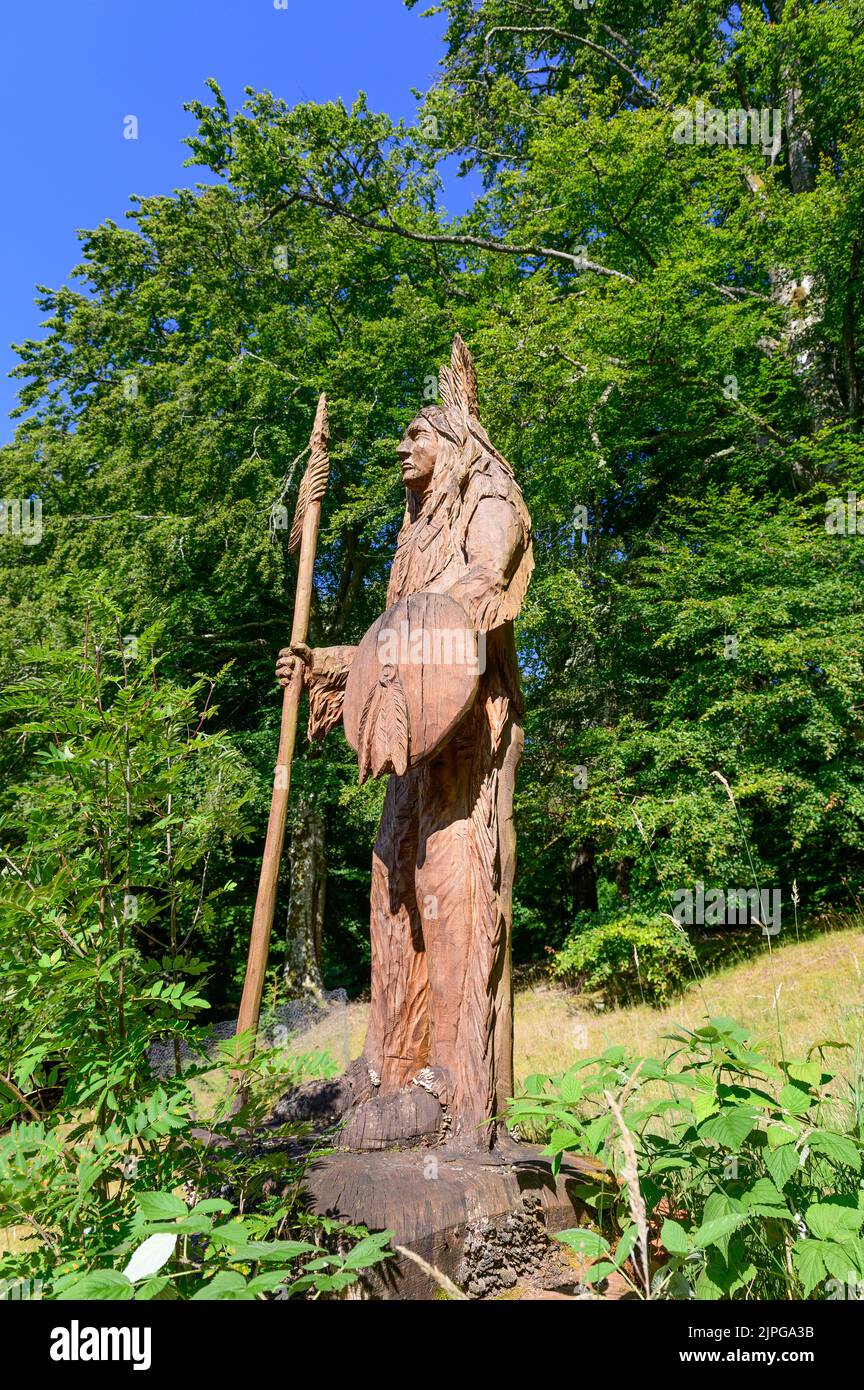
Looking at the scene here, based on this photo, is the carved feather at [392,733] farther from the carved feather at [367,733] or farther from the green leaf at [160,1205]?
the green leaf at [160,1205]

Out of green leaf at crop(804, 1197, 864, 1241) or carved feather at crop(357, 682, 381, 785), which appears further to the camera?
carved feather at crop(357, 682, 381, 785)

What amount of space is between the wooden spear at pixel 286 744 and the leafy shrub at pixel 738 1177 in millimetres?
972

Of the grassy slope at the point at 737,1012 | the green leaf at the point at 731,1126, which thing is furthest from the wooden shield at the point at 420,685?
the grassy slope at the point at 737,1012

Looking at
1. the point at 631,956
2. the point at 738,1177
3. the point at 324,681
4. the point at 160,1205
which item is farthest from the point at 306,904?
the point at 160,1205

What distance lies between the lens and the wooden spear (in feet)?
9.71

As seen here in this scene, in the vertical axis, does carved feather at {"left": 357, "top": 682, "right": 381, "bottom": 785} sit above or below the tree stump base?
above

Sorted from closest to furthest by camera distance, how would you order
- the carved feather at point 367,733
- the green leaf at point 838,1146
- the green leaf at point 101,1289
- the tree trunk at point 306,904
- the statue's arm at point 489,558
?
the green leaf at point 101,1289 → the green leaf at point 838,1146 → the carved feather at point 367,733 → the statue's arm at point 489,558 → the tree trunk at point 306,904

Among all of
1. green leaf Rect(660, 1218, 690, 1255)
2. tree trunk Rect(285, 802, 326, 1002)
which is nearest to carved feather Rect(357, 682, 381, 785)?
green leaf Rect(660, 1218, 690, 1255)

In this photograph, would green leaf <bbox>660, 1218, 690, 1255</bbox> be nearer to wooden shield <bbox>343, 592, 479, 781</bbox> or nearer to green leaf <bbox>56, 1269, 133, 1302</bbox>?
green leaf <bbox>56, 1269, 133, 1302</bbox>

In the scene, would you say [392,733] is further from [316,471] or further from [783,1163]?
[783,1163]

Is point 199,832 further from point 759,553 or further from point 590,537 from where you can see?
point 590,537

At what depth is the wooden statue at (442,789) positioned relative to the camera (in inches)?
115

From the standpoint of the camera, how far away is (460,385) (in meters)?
3.90
